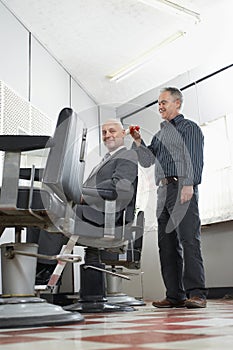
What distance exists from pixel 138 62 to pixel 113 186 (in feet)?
11.3

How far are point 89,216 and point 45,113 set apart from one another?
2.94 meters

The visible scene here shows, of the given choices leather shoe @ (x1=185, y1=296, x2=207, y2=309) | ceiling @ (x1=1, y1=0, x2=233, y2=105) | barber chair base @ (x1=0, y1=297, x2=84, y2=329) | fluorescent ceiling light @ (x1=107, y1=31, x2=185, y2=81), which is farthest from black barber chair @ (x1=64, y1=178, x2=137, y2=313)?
fluorescent ceiling light @ (x1=107, y1=31, x2=185, y2=81)

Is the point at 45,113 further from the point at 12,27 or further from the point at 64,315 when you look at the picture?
the point at 64,315

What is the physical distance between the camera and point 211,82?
5645 mm

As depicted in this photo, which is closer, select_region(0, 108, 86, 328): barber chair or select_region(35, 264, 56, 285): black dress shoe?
select_region(0, 108, 86, 328): barber chair

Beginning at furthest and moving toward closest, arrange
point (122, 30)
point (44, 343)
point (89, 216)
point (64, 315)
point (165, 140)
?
point (122, 30) → point (165, 140) → point (89, 216) → point (64, 315) → point (44, 343)

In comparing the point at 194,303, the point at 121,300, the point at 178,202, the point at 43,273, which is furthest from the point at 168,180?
the point at 43,273

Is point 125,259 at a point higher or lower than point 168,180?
lower

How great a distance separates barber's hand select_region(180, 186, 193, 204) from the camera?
3055 mm

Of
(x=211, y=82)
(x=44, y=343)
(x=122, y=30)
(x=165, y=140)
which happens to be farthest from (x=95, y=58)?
(x=44, y=343)

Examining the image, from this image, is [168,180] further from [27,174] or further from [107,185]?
[27,174]

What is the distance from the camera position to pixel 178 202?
3.12m

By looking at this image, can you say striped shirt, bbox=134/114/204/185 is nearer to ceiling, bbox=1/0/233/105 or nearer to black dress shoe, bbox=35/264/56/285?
black dress shoe, bbox=35/264/56/285

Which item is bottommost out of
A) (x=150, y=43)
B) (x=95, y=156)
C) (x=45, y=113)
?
(x=95, y=156)
